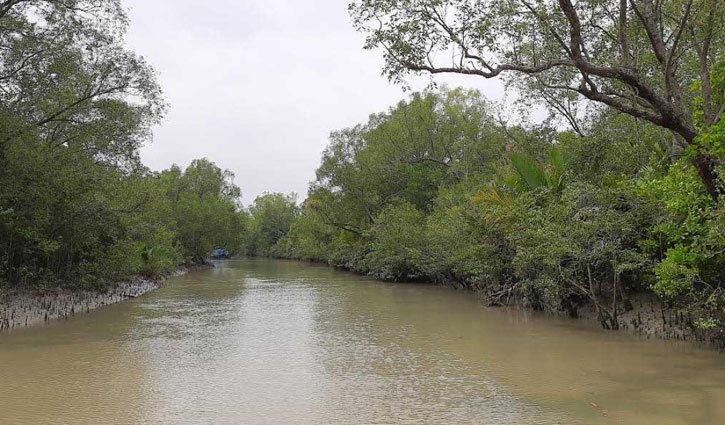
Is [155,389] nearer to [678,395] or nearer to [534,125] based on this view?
[678,395]

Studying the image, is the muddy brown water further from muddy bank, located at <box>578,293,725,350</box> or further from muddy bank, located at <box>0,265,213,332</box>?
muddy bank, located at <box>0,265,213,332</box>

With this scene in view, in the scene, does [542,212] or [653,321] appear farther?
[542,212]

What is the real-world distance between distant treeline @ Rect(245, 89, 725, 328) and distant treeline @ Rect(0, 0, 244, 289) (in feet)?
35.8

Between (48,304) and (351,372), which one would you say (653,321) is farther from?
(48,304)

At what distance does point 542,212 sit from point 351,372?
668 cm

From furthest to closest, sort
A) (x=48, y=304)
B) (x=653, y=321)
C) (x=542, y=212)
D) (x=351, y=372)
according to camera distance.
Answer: (x=48, y=304), (x=542, y=212), (x=653, y=321), (x=351, y=372)

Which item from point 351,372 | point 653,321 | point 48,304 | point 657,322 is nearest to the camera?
point 351,372

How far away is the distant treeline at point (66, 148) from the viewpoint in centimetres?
1431

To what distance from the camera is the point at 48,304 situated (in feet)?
51.9

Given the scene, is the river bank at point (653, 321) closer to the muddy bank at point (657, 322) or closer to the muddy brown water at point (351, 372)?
the muddy bank at point (657, 322)

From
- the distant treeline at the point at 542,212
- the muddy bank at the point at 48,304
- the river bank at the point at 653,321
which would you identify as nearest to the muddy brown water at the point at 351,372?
the river bank at the point at 653,321

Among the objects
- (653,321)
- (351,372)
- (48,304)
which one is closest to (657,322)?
(653,321)

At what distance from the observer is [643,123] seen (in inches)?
679

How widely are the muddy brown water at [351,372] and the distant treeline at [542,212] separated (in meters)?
1.27
